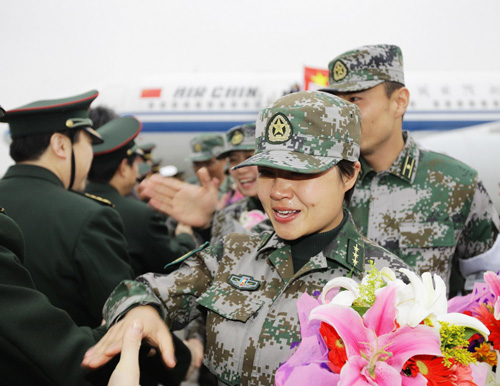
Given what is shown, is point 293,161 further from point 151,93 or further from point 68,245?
point 151,93

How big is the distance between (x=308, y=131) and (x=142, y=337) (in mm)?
843

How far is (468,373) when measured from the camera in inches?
47.4

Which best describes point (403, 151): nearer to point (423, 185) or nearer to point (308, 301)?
point (423, 185)

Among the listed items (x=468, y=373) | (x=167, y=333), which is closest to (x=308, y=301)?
(x=468, y=373)

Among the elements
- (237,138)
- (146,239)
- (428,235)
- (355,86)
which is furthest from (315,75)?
(428,235)

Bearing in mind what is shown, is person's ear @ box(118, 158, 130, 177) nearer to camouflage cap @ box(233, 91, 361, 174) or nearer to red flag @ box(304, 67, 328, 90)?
camouflage cap @ box(233, 91, 361, 174)

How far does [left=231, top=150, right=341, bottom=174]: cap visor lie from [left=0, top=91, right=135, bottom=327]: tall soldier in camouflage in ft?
3.79

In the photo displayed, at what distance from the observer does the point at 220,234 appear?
11.3 feet

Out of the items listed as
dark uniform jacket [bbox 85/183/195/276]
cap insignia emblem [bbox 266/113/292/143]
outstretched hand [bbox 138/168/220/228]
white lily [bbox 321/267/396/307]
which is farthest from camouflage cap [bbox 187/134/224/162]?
white lily [bbox 321/267/396/307]

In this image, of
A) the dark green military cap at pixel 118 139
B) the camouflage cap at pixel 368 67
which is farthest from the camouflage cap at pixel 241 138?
the camouflage cap at pixel 368 67

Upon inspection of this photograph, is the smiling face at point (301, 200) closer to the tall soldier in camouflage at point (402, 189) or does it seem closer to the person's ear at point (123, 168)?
the tall soldier in camouflage at point (402, 189)

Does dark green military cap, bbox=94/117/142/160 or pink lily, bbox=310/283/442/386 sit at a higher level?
pink lily, bbox=310/283/442/386

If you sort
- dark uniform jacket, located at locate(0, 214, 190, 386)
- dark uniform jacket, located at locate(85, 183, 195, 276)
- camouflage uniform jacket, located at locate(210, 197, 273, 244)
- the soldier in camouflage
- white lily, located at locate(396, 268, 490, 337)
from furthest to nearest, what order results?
dark uniform jacket, located at locate(85, 183, 195, 276) < the soldier in camouflage < camouflage uniform jacket, located at locate(210, 197, 273, 244) < dark uniform jacket, located at locate(0, 214, 190, 386) < white lily, located at locate(396, 268, 490, 337)

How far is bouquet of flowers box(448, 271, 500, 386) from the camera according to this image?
147cm
